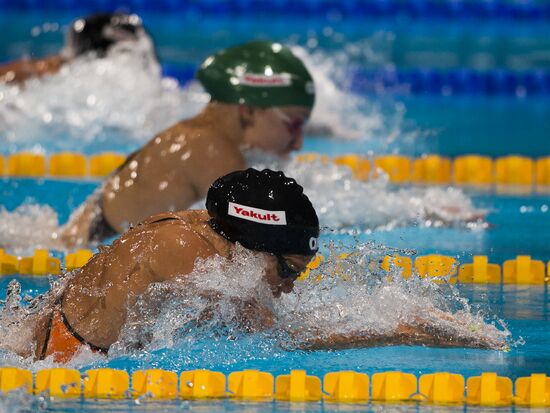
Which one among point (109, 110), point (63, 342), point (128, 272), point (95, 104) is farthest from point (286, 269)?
point (95, 104)

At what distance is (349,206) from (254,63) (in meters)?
0.89

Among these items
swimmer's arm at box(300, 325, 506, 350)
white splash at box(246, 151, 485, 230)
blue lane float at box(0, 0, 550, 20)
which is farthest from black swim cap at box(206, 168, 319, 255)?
blue lane float at box(0, 0, 550, 20)

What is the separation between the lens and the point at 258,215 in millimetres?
2971

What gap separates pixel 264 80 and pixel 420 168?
1.93 metres

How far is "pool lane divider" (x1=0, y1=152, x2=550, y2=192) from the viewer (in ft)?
20.3

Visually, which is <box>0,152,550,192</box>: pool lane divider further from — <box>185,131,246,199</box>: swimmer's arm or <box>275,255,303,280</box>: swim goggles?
<box>275,255,303,280</box>: swim goggles

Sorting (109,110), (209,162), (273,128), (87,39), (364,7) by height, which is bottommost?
(209,162)

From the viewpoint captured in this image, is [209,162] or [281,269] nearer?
[281,269]

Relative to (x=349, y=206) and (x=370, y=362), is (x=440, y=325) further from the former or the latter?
(x=349, y=206)

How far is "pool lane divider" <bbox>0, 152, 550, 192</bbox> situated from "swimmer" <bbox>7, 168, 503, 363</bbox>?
310 centimetres

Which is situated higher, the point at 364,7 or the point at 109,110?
the point at 364,7

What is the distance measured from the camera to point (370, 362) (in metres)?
3.23

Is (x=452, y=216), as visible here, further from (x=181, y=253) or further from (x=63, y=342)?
(x=63, y=342)

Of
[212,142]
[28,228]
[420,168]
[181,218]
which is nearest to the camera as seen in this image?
[181,218]
